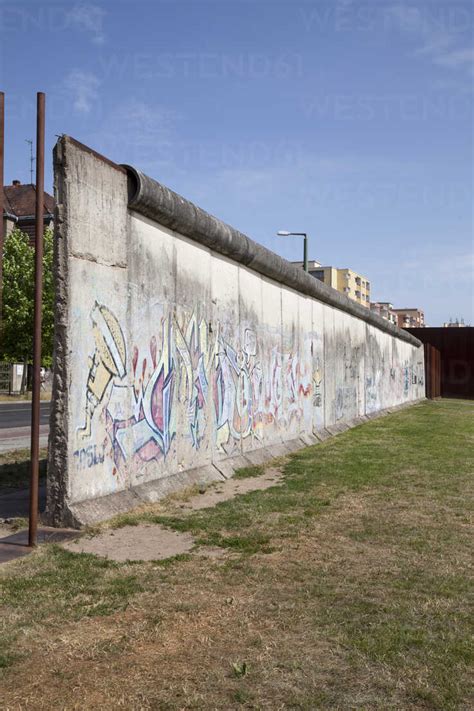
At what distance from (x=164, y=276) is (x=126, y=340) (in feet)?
4.09

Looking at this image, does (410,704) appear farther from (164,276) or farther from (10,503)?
(164,276)

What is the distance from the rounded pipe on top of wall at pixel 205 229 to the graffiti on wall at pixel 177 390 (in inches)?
44.0

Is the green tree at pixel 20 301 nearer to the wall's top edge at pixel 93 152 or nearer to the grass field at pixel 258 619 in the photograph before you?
the wall's top edge at pixel 93 152

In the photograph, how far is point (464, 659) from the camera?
3521mm

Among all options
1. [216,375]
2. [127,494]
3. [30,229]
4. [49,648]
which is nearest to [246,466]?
[216,375]

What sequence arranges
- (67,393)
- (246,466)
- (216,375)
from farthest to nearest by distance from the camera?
(246,466) → (216,375) → (67,393)

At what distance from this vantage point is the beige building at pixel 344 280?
113 m

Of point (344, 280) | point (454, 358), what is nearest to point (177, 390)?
point (454, 358)

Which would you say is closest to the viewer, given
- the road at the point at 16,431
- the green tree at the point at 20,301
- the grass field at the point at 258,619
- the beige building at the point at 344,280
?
the grass field at the point at 258,619

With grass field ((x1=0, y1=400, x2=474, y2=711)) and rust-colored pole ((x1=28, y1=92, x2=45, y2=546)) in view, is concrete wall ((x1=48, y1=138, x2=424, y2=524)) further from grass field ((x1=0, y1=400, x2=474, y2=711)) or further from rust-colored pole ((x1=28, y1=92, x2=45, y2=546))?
grass field ((x1=0, y1=400, x2=474, y2=711))

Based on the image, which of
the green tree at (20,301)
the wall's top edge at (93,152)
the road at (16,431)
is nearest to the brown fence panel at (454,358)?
the green tree at (20,301)

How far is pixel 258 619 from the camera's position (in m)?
4.16

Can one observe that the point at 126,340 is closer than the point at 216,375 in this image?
Yes

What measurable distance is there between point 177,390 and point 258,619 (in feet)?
15.3
